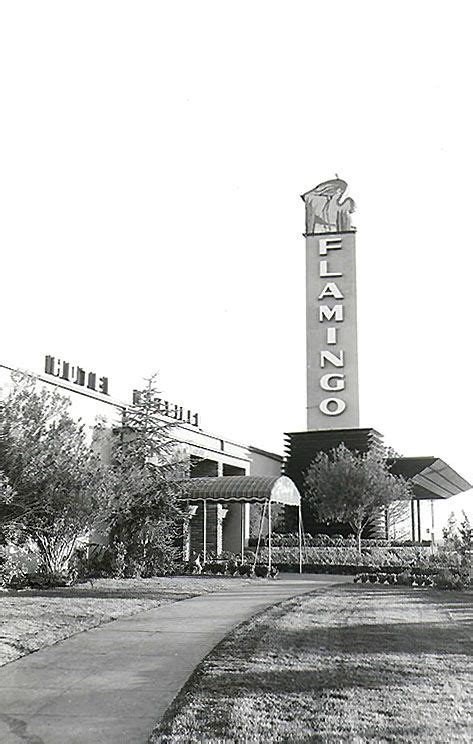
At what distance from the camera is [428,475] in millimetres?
51625

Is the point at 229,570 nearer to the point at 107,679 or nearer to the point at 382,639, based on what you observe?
the point at 382,639

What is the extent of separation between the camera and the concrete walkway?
25.6 ft

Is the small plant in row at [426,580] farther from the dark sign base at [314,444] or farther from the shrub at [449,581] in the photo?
the dark sign base at [314,444]

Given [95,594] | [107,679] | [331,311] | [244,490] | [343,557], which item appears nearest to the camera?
[107,679]

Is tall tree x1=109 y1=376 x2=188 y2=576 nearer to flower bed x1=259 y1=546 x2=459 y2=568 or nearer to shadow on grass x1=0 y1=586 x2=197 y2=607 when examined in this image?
shadow on grass x1=0 y1=586 x2=197 y2=607

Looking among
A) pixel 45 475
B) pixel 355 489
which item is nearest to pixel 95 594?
pixel 45 475

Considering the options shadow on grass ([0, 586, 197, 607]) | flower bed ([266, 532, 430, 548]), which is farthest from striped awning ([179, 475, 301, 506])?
flower bed ([266, 532, 430, 548])

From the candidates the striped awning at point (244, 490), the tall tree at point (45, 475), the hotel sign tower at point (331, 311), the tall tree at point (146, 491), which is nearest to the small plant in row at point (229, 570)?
the tall tree at point (146, 491)

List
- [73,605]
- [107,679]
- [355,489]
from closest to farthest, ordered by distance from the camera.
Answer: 1. [107,679]
2. [73,605]
3. [355,489]

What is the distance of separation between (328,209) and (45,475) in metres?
41.8

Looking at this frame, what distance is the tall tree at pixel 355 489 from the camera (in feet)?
136

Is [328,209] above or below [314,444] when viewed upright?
above

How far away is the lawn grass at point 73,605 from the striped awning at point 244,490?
549cm

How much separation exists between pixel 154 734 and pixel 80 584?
49.4 feet
